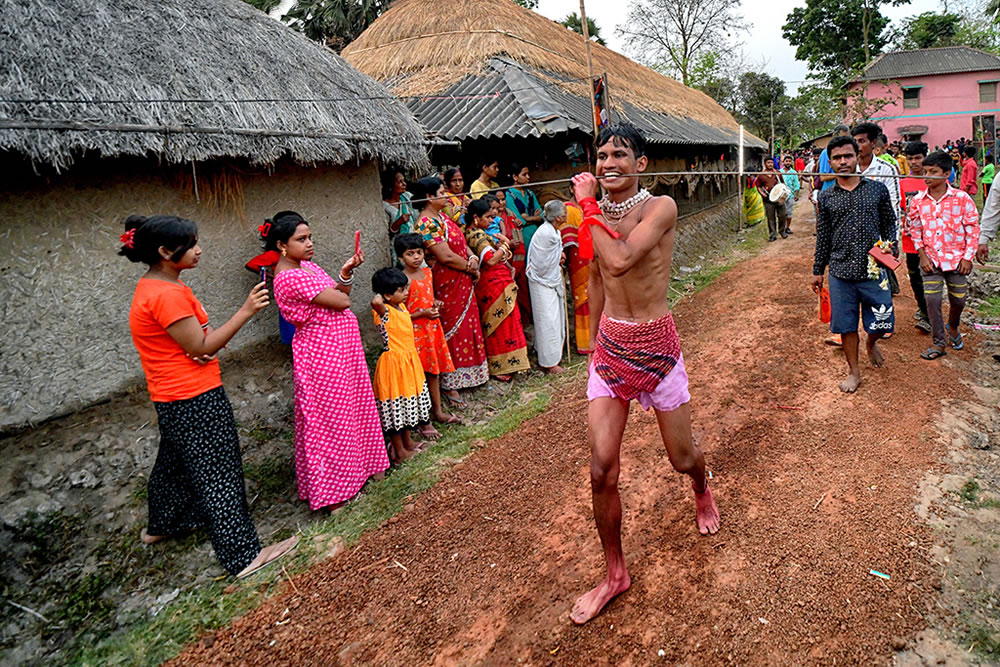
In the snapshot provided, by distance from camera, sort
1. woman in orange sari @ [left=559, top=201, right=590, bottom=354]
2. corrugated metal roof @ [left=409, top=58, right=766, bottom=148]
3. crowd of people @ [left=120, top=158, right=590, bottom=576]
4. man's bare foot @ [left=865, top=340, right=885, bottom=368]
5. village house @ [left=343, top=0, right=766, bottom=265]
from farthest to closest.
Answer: village house @ [left=343, top=0, right=766, bottom=265], corrugated metal roof @ [left=409, top=58, right=766, bottom=148], woman in orange sari @ [left=559, top=201, right=590, bottom=354], man's bare foot @ [left=865, top=340, right=885, bottom=368], crowd of people @ [left=120, top=158, right=590, bottom=576]

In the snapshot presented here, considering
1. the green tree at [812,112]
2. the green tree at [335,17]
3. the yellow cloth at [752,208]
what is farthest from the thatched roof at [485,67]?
the green tree at [812,112]

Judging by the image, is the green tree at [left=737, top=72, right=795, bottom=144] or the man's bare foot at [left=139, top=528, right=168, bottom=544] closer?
the man's bare foot at [left=139, top=528, right=168, bottom=544]

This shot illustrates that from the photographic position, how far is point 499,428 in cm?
445

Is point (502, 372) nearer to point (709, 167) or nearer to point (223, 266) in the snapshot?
point (223, 266)

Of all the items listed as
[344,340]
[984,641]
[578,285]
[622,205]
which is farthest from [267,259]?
[984,641]

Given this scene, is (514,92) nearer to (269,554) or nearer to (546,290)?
(546,290)

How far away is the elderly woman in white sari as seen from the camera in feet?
18.2

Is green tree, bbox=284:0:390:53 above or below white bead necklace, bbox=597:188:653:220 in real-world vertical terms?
above

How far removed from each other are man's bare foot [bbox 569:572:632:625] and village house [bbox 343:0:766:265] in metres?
5.24

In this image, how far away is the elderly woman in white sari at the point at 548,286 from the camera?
5543 millimetres

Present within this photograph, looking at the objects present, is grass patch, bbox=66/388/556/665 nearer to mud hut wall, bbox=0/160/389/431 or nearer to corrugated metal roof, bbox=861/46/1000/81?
mud hut wall, bbox=0/160/389/431

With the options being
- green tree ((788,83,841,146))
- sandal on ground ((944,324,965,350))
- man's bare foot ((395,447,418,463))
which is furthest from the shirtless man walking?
green tree ((788,83,841,146))

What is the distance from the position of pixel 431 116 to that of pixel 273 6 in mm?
16295

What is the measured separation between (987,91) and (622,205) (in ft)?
131
